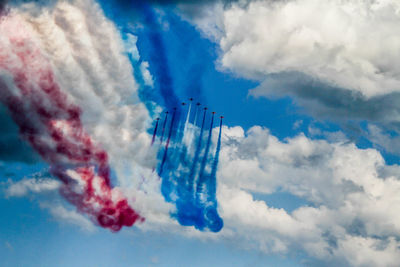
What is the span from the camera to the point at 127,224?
8269 cm

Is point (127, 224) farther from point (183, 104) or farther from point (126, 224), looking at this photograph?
point (183, 104)

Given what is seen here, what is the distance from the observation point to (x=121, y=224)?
82312mm

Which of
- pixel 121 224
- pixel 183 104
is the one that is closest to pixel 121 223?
pixel 121 224

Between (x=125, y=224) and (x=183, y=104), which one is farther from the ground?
(x=183, y=104)

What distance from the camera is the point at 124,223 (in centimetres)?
8269

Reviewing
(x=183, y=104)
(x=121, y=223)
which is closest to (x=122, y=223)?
(x=121, y=223)

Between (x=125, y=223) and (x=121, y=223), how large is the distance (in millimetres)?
1316

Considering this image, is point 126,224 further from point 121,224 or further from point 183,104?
point 183,104

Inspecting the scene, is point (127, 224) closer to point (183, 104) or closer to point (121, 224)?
point (121, 224)

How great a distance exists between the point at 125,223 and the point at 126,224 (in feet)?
1.60

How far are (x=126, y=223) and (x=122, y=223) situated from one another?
1319mm

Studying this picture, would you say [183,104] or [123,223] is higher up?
[183,104]

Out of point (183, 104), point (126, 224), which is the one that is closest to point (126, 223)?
point (126, 224)

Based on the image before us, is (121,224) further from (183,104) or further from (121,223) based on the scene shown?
(183,104)
